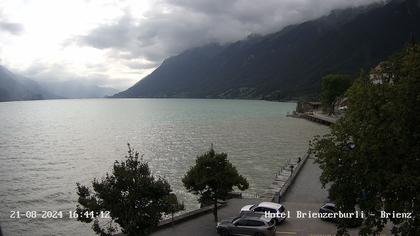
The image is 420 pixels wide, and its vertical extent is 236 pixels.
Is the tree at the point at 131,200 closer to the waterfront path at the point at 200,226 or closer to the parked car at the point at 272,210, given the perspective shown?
the waterfront path at the point at 200,226

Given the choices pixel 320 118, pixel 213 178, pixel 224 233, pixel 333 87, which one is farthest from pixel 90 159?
pixel 333 87

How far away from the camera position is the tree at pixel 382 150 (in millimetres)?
18328

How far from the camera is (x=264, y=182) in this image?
5597cm

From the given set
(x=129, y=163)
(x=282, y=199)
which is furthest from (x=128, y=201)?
(x=282, y=199)

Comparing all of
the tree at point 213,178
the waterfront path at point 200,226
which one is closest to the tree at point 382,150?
the tree at point 213,178

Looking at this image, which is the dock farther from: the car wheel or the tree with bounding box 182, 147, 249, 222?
the car wheel

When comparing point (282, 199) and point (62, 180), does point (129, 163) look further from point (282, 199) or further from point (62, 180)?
point (62, 180)

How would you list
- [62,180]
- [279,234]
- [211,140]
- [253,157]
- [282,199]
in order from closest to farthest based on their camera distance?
[279,234]
[282,199]
[62,180]
[253,157]
[211,140]

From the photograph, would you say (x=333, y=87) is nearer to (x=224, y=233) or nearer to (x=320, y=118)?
(x=320, y=118)

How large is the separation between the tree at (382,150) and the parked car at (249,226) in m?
7.76

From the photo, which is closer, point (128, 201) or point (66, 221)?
point (128, 201)

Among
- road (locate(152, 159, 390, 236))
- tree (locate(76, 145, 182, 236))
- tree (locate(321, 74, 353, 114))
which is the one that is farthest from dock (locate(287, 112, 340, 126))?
tree (locate(76, 145, 182, 236))

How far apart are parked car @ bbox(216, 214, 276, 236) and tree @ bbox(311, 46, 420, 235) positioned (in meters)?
7.76

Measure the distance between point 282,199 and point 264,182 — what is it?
15.2 meters
